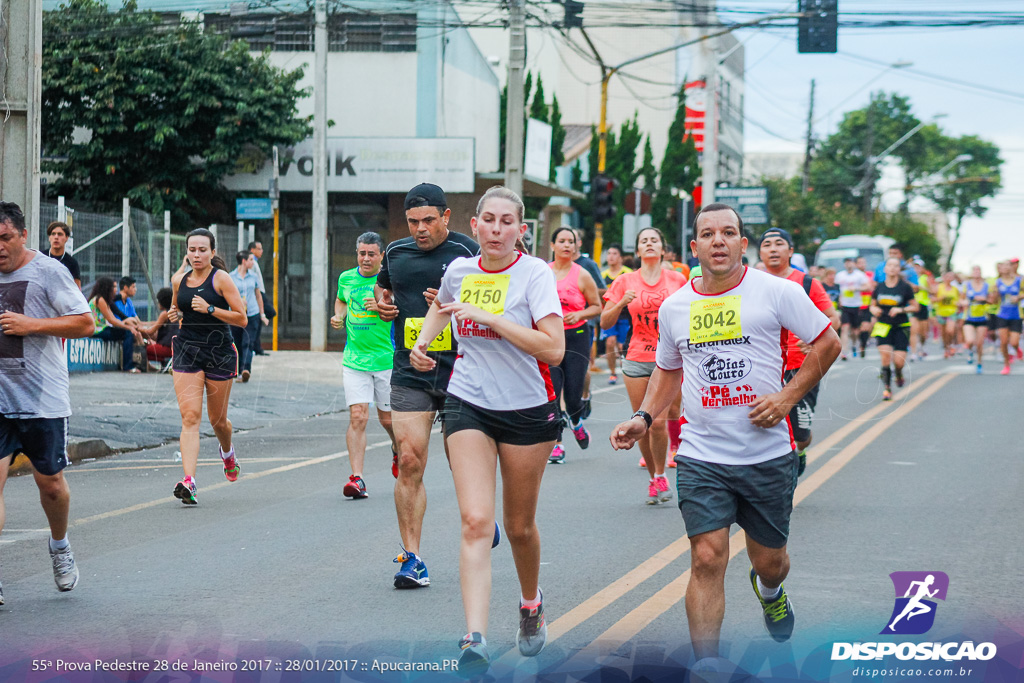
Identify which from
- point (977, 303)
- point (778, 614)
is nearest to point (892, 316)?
point (977, 303)

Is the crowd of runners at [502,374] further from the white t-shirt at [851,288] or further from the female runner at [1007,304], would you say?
the white t-shirt at [851,288]

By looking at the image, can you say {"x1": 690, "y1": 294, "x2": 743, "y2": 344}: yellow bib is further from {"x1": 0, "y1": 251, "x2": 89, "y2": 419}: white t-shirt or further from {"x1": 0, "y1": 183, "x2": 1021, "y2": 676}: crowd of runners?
A: {"x1": 0, "y1": 251, "x2": 89, "y2": 419}: white t-shirt

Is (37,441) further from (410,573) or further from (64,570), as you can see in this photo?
(410,573)

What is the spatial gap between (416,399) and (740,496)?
214 centimetres

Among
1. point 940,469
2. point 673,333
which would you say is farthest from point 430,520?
point 940,469

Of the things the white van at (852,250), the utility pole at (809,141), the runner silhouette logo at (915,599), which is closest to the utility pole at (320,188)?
the runner silhouette logo at (915,599)

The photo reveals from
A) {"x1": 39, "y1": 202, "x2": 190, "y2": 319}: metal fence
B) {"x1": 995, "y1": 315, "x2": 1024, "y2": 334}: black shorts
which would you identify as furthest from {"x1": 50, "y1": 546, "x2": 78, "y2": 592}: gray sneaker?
{"x1": 995, "y1": 315, "x2": 1024, "y2": 334}: black shorts

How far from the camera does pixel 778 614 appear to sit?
4.87 metres

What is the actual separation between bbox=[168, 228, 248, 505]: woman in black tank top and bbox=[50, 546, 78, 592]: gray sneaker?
247 cm

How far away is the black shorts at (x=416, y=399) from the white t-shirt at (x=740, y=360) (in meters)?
1.89

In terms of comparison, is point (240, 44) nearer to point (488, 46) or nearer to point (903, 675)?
point (488, 46)

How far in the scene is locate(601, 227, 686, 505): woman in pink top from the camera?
878 centimetres

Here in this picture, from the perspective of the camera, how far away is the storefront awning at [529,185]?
26.6 meters

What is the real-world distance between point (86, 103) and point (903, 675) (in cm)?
2381
